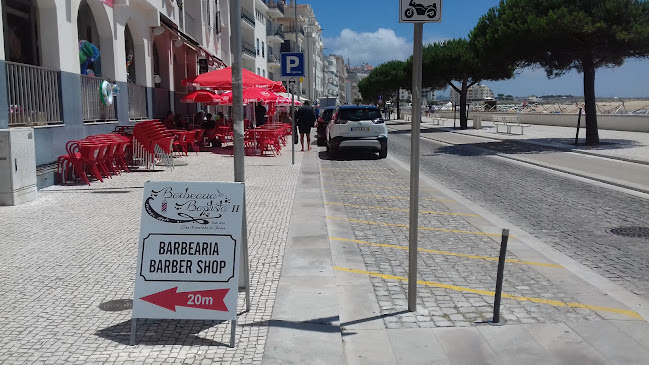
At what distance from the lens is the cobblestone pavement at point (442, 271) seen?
4922 millimetres

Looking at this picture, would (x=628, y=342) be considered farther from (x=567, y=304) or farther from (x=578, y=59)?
(x=578, y=59)

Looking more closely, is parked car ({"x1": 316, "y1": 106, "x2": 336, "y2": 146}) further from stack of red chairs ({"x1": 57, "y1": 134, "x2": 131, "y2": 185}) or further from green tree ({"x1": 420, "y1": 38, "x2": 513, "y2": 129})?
green tree ({"x1": 420, "y1": 38, "x2": 513, "y2": 129})

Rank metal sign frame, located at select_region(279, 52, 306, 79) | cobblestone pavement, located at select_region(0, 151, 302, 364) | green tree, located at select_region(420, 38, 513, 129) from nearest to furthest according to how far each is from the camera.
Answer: cobblestone pavement, located at select_region(0, 151, 302, 364) < metal sign frame, located at select_region(279, 52, 306, 79) < green tree, located at select_region(420, 38, 513, 129)

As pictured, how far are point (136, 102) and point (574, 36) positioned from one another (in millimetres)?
15169

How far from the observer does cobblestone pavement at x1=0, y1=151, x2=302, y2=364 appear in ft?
13.2

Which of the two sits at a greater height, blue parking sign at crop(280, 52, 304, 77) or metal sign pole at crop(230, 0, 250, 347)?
blue parking sign at crop(280, 52, 304, 77)

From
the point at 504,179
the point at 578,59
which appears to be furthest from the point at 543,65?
the point at 504,179

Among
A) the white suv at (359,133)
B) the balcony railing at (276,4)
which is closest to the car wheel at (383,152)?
the white suv at (359,133)

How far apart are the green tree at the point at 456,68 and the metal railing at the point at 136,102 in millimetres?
24695

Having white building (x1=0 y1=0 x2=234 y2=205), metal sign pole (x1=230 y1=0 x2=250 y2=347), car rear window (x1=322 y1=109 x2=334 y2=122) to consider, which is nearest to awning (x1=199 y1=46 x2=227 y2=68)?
white building (x1=0 y1=0 x2=234 y2=205)

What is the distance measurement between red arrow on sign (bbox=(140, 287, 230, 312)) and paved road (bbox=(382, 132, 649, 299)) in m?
3.93

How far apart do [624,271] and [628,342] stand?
6.96 ft

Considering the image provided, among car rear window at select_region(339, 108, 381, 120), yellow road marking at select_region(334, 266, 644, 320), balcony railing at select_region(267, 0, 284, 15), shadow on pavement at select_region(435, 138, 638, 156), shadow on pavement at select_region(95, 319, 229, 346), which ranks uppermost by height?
balcony railing at select_region(267, 0, 284, 15)

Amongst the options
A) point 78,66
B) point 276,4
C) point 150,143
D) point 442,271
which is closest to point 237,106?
point 442,271
